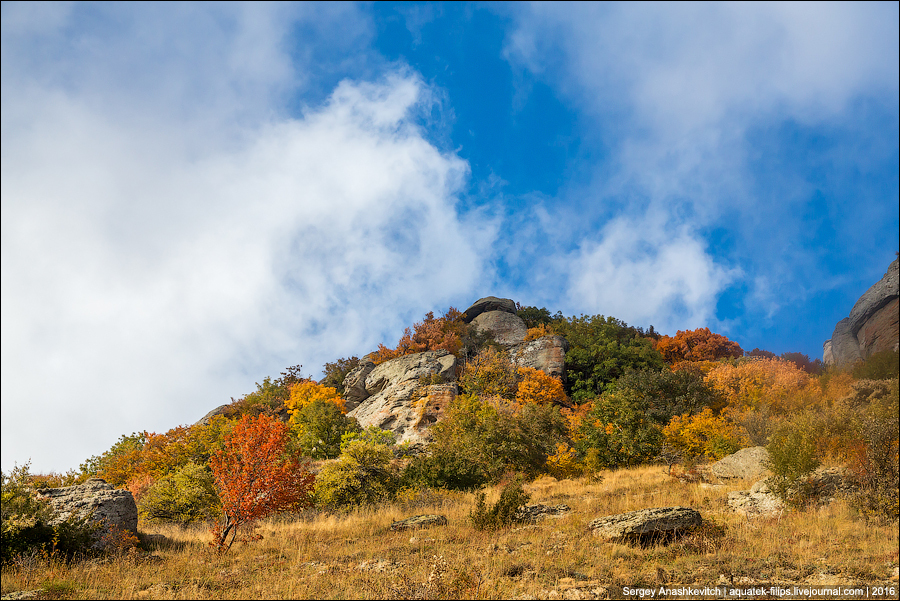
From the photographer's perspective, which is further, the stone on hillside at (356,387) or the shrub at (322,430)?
the stone on hillside at (356,387)

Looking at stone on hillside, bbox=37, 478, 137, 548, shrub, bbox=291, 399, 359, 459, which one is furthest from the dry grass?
shrub, bbox=291, 399, 359, 459

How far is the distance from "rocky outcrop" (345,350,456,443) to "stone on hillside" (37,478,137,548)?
75.9 ft

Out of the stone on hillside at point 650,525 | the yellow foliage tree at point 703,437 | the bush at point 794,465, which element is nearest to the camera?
the stone on hillside at point 650,525

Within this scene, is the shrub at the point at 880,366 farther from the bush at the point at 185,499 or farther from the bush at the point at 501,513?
the bush at the point at 185,499

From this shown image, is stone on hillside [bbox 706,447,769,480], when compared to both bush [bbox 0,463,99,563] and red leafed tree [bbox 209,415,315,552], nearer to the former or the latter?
red leafed tree [bbox 209,415,315,552]

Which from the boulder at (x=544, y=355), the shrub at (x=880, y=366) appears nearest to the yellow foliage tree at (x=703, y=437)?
the shrub at (x=880, y=366)

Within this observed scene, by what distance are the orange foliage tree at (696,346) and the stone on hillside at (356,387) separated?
32994mm

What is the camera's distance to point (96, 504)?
14586 millimetres

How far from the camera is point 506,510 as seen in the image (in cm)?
1537

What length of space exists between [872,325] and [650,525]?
659cm

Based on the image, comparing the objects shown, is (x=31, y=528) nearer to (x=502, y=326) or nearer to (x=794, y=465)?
(x=794, y=465)

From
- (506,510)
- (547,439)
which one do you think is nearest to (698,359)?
(547,439)

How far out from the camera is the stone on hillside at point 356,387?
50.1 metres

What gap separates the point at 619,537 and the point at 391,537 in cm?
660
